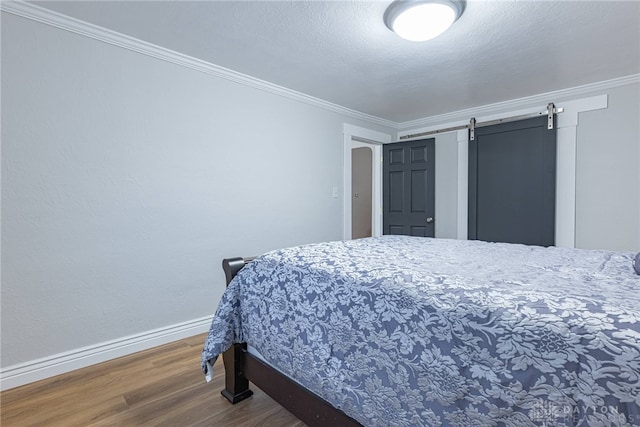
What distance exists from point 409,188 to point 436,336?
366cm

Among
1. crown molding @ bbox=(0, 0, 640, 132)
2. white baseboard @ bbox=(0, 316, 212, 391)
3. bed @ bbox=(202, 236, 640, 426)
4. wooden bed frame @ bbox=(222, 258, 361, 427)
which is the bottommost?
white baseboard @ bbox=(0, 316, 212, 391)

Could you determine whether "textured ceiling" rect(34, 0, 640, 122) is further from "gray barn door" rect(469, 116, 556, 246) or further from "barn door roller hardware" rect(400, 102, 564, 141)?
"gray barn door" rect(469, 116, 556, 246)

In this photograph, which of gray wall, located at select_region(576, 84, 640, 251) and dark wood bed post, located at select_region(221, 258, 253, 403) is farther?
gray wall, located at select_region(576, 84, 640, 251)

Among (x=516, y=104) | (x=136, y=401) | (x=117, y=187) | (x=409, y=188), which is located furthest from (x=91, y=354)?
(x=516, y=104)

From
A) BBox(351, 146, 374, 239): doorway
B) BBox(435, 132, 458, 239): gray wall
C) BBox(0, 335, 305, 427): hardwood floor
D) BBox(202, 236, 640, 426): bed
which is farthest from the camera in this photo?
BBox(351, 146, 374, 239): doorway

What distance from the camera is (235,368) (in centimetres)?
170

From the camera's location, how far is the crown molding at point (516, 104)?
3.04 meters

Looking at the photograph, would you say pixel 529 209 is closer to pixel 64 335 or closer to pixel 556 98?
pixel 556 98

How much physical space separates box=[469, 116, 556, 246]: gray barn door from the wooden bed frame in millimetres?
3099

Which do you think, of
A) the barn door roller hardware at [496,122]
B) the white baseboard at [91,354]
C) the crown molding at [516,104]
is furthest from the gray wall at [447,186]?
the white baseboard at [91,354]

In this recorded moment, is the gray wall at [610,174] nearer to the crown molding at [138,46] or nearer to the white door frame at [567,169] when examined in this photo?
the white door frame at [567,169]

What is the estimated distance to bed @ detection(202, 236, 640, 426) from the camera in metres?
0.73

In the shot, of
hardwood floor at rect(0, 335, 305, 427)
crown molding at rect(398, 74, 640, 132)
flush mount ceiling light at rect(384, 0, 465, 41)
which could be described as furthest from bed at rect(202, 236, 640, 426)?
crown molding at rect(398, 74, 640, 132)

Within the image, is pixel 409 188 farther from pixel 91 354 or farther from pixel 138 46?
pixel 91 354
